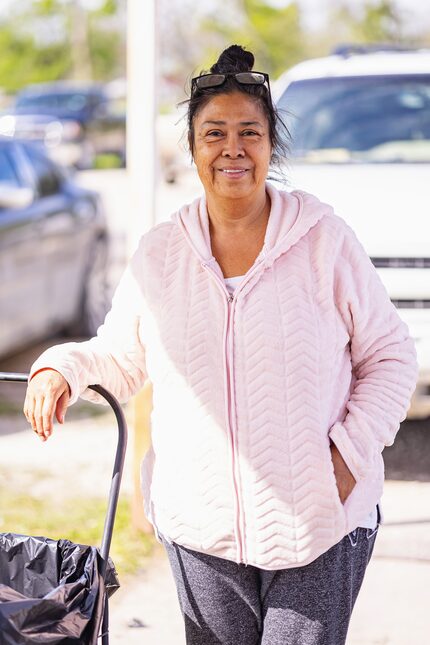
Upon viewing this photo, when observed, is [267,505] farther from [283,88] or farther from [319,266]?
[283,88]

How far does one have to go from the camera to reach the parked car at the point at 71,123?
24219mm

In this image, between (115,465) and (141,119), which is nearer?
(115,465)

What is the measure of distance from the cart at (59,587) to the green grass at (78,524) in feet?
6.56

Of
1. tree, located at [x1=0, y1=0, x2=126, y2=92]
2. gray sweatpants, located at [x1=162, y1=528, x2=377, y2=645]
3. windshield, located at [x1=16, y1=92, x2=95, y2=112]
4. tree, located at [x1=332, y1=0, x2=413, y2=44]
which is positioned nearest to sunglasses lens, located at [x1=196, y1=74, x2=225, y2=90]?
gray sweatpants, located at [x1=162, y1=528, x2=377, y2=645]

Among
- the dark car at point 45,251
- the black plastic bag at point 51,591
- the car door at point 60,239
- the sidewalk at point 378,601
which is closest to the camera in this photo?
the black plastic bag at point 51,591

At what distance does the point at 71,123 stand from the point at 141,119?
21827 millimetres

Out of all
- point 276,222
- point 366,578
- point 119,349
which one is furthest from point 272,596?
point 366,578

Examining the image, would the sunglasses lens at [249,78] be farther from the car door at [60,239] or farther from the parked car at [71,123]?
the parked car at [71,123]

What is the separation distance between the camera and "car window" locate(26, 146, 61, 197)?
7.72 metres

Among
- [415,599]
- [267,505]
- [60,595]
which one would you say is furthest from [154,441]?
[415,599]

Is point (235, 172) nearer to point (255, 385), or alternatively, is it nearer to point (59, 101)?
point (255, 385)

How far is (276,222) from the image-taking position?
2.23 metres

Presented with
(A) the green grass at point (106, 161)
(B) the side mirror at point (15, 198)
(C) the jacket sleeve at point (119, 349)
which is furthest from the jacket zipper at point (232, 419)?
(A) the green grass at point (106, 161)

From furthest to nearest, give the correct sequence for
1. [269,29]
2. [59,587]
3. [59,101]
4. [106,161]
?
[269,29]
[59,101]
[106,161]
[59,587]
